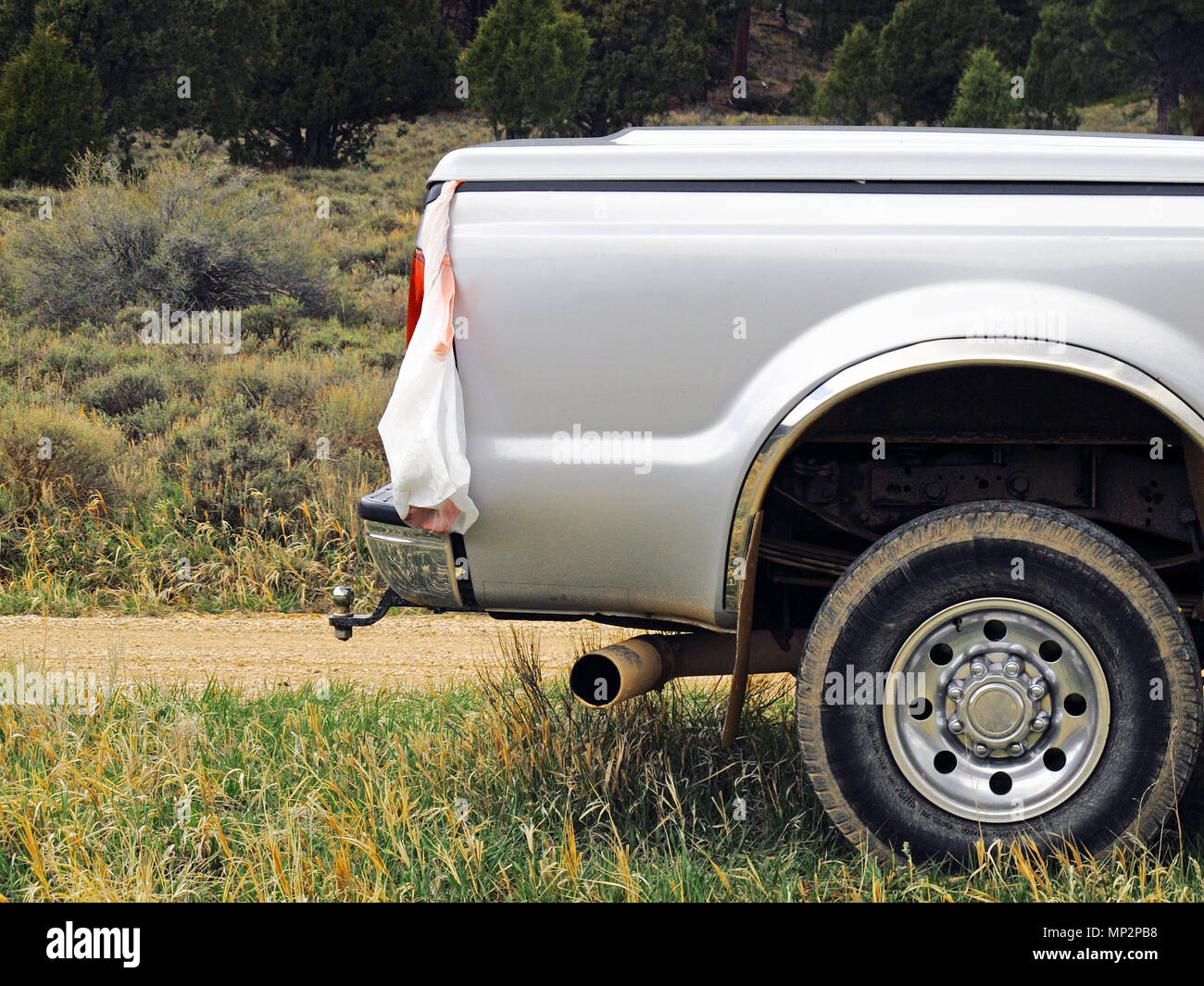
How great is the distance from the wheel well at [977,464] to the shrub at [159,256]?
40.8 feet

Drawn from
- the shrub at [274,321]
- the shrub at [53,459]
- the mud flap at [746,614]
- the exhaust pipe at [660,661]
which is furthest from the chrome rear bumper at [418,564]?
the shrub at [274,321]

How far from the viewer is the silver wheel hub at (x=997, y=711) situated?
323 centimetres

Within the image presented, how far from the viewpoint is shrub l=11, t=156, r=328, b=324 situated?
587 inches

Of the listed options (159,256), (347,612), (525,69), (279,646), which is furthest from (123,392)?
(525,69)

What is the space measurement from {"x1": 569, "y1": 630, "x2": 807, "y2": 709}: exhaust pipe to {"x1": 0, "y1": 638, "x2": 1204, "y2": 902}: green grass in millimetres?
325

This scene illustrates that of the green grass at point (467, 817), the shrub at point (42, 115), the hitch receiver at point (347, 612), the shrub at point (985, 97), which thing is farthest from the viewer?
the shrub at point (985, 97)

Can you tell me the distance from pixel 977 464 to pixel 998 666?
→ 65cm

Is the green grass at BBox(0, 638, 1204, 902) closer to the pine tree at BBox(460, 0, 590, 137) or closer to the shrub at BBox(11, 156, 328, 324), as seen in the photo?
the shrub at BBox(11, 156, 328, 324)

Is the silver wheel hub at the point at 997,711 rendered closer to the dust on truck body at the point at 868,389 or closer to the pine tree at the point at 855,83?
the dust on truck body at the point at 868,389

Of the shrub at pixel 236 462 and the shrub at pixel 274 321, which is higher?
the shrub at pixel 274 321

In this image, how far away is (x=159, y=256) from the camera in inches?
592

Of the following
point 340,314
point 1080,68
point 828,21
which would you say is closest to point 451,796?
point 340,314

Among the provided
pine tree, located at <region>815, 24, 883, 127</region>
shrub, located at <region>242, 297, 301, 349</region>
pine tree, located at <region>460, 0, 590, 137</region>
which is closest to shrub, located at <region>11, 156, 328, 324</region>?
shrub, located at <region>242, 297, 301, 349</region>

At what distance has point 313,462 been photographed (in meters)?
8.93
